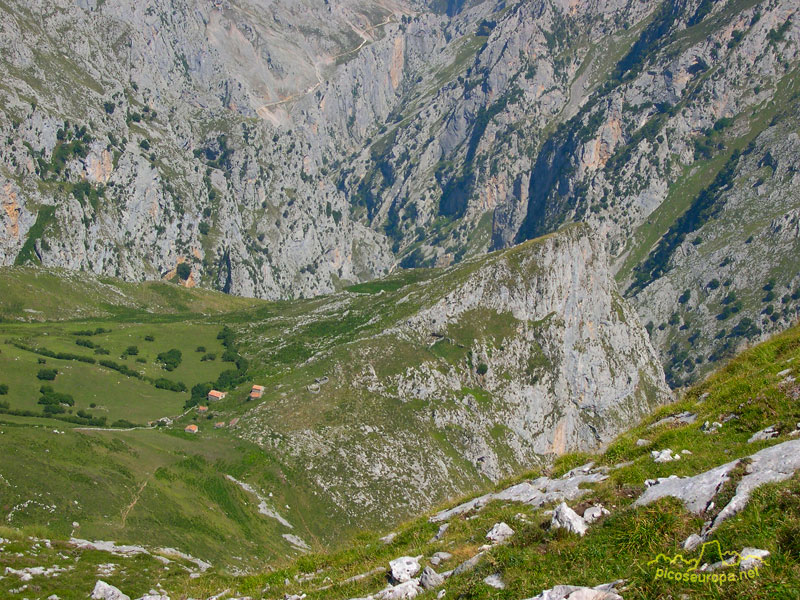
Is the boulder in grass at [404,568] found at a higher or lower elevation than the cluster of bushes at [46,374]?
lower

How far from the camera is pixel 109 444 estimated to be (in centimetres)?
10075

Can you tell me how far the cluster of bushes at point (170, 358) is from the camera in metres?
178

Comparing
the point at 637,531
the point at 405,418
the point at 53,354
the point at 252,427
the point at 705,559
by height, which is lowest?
the point at 705,559

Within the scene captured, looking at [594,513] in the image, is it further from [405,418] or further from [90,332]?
[90,332]

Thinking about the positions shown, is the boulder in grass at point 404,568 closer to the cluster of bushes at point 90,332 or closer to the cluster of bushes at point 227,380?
the cluster of bushes at point 227,380

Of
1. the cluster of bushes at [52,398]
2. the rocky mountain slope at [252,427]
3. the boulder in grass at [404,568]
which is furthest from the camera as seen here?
the cluster of bushes at [52,398]

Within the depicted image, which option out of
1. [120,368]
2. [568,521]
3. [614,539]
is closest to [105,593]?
[568,521]

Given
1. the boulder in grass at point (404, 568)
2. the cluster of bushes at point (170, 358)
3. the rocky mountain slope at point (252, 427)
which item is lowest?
the boulder in grass at point (404, 568)

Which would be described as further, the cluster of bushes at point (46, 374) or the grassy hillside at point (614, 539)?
the cluster of bushes at point (46, 374)

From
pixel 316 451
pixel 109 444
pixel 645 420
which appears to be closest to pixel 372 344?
pixel 316 451

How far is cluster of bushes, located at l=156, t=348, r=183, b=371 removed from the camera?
585 ft

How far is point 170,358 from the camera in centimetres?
18200

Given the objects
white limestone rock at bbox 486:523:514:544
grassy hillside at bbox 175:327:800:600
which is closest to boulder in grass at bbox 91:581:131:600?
grassy hillside at bbox 175:327:800:600

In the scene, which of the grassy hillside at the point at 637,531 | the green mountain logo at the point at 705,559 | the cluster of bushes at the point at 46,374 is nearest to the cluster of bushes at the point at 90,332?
the cluster of bushes at the point at 46,374
